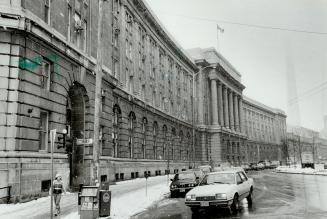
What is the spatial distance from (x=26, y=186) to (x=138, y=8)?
113 ft

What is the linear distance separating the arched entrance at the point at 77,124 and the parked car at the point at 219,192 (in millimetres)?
12888

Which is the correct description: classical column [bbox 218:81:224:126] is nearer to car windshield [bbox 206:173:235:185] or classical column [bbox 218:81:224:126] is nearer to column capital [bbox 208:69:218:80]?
column capital [bbox 208:69:218:80]

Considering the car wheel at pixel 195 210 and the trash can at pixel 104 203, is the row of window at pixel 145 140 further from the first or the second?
the car wheel at pixel 195 210

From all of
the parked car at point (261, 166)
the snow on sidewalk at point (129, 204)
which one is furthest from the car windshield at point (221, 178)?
the parked car at point (261, 166)

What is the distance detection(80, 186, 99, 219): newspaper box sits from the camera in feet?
45.3

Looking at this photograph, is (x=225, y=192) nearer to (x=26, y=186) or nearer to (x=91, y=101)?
(x=26, y=186)

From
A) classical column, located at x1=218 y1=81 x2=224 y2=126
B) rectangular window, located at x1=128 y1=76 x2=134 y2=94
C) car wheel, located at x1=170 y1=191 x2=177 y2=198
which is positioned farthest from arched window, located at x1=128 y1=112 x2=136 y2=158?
classical column, located at x1=218 y1=81 x2=224 y2=126

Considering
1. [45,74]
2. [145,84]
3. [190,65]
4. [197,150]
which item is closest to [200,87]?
[190,65]

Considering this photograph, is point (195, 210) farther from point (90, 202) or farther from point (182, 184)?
point (182, 184)

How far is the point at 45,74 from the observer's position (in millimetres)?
21938

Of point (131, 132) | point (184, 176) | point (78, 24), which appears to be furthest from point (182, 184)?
point (131, 132)

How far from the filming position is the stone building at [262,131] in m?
130

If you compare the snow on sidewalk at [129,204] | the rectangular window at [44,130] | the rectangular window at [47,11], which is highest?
the rectangular window at [47,11]

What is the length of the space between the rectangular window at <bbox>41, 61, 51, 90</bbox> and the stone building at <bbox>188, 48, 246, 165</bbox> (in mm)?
53509
